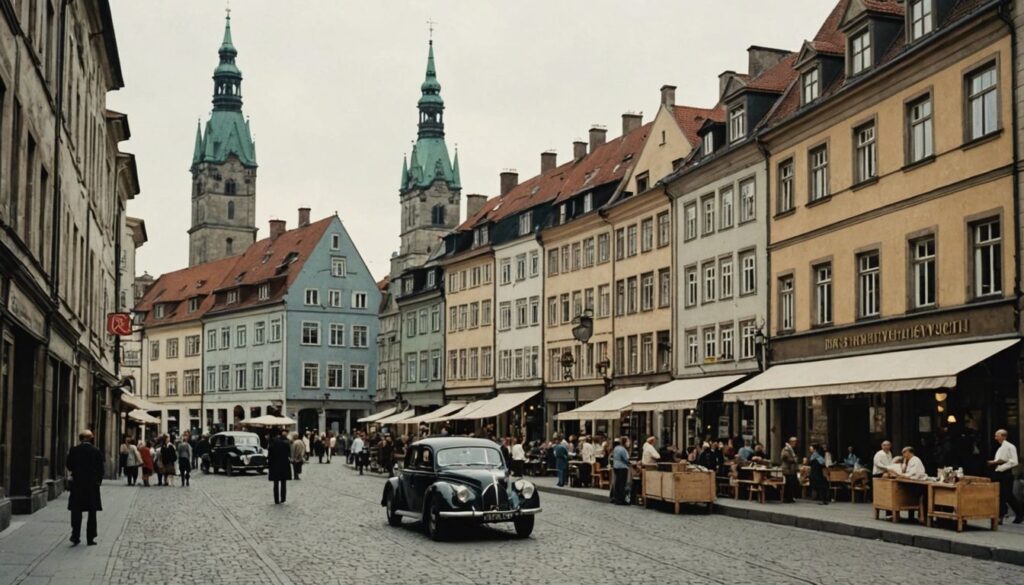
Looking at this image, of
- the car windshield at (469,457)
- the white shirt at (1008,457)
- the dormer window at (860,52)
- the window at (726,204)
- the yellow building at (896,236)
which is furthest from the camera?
the window at (726,204)

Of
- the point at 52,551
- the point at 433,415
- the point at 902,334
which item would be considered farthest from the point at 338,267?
the point at 52,551

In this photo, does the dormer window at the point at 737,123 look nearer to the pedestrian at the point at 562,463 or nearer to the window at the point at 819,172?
the window at the point at 819,172

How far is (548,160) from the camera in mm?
78938

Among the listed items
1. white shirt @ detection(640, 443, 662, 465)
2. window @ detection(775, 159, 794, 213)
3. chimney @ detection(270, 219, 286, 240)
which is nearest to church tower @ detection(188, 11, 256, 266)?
chimney @ detection(270, 219, 286, 240)

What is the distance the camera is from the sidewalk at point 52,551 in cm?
1622

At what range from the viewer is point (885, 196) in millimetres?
34562

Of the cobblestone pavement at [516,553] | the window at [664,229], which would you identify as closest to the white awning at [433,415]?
the window at [664,229]

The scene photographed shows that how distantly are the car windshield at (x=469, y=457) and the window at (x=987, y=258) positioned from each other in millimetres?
12769

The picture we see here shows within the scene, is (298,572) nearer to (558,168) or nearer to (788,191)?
(788,191)

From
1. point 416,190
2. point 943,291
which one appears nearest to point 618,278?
point 943,291

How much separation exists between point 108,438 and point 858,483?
31524 mm

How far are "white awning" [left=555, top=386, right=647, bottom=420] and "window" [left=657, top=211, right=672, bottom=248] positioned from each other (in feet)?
20.4

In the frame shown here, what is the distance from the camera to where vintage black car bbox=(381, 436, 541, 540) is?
70.9 feet

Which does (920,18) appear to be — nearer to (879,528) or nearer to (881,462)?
(881,462)
